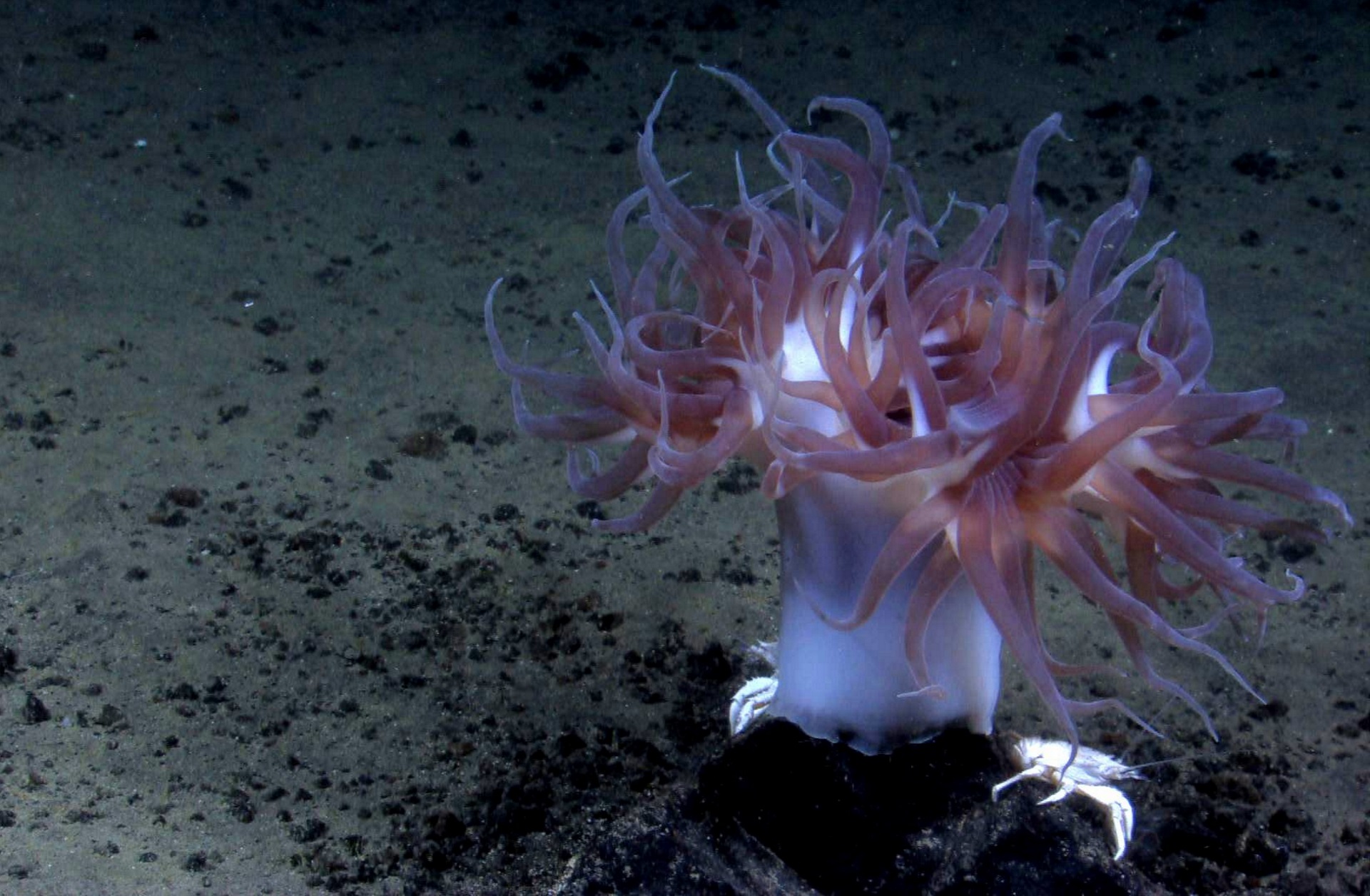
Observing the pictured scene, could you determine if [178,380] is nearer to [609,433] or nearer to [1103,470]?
[609,433]

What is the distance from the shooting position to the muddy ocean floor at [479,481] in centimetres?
231

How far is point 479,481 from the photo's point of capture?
152 inches

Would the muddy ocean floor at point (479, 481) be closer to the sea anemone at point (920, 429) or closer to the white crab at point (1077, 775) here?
the white crab at point (1077, 775)

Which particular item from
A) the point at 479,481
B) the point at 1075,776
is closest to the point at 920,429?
the point at 1075,776

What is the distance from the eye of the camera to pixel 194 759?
256cm

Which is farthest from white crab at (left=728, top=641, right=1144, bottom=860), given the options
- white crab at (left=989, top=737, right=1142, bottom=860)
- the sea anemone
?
the sea anemone

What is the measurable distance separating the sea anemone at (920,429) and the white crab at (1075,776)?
0.12 metres

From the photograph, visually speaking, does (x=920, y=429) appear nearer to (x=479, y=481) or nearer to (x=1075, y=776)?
(x=1075, y=776)

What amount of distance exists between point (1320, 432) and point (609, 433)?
324 cm

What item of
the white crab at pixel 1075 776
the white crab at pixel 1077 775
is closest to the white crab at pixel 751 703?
the white crab at pixel 1077 775

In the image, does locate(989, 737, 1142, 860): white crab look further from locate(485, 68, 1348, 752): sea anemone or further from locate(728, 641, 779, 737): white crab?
locate(728, 641, 779, 737): white crab

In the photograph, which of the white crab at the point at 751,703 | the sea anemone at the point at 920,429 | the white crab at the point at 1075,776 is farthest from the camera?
the white crab at the point at 751,703

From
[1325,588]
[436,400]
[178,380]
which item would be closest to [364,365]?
[436,400]

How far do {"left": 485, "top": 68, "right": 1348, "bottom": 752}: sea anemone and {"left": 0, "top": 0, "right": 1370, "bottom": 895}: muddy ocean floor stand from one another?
25 centimetres
